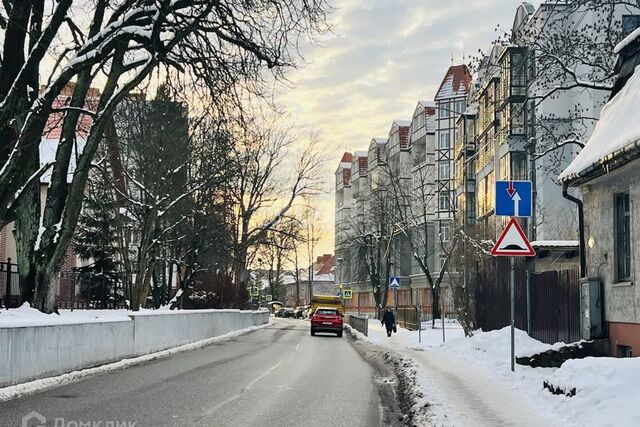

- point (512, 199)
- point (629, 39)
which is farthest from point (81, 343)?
point (629, 39)

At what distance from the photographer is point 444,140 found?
258 ft

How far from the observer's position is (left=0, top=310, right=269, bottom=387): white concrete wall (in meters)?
13.7

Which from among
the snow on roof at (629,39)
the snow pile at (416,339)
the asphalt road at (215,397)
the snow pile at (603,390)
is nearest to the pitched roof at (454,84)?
the snow pile at (416,339)

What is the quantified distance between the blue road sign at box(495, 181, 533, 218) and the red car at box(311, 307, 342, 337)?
92.9 ft

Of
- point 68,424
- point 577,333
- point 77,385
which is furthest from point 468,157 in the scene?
point 68,424

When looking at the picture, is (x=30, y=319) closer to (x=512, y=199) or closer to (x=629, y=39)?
(x=512, y=199)

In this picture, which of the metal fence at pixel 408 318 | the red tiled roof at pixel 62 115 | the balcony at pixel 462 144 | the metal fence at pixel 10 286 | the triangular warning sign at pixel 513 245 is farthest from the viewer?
the balcony at pixel 462 144

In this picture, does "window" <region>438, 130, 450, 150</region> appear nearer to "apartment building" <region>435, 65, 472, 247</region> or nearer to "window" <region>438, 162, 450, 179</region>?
"apartment building" <region>435, 65, 472, 247</region>

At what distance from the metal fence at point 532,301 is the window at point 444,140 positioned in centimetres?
5244

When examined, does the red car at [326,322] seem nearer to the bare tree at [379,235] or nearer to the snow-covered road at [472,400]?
the bare tree at [379,235]

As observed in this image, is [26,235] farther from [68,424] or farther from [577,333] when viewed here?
[577,333]

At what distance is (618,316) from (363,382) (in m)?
5.36

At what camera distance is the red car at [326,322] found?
138ft

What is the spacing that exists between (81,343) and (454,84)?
67.6 meters
